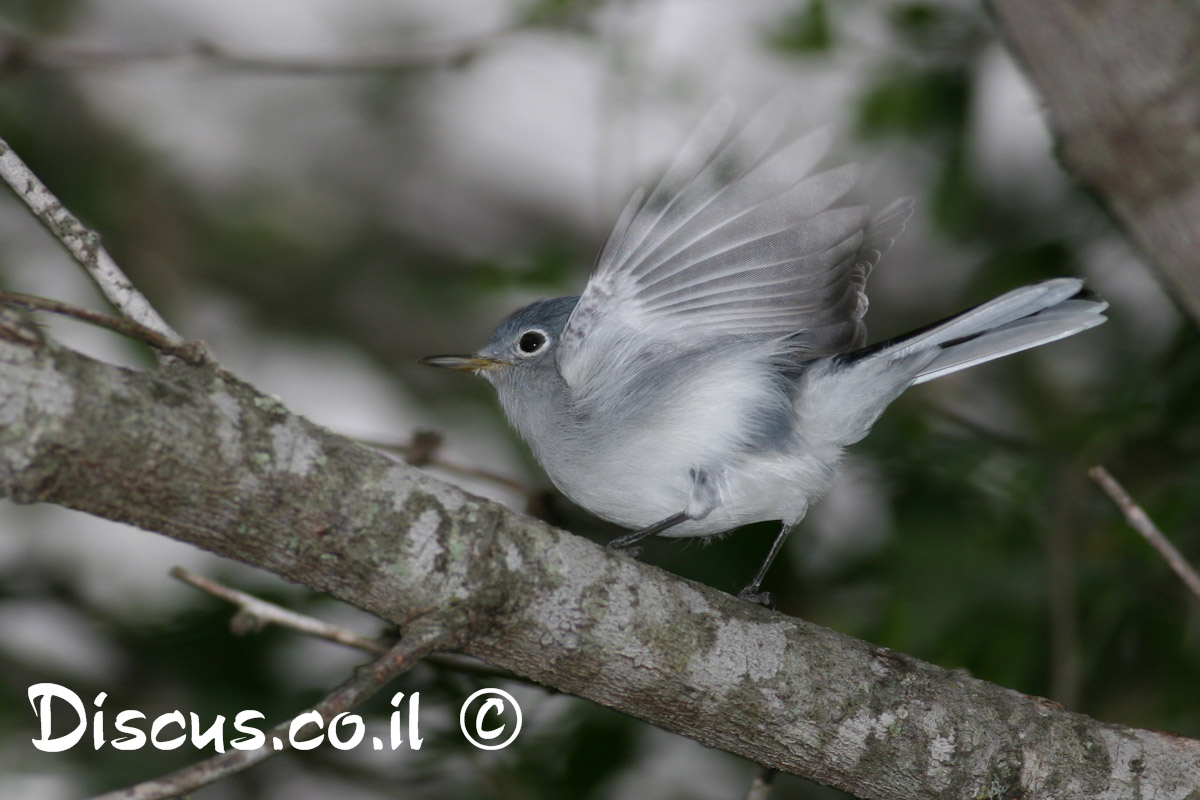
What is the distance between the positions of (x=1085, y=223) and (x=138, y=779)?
286 cm

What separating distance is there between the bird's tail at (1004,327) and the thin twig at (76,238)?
127cm

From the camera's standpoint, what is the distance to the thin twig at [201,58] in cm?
240

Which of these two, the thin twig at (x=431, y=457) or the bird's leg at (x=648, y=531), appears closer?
the bird's leg at (x=648, y=531)

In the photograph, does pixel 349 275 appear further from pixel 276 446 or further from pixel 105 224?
pixel 276 446

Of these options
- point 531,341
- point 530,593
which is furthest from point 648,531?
point 530,593

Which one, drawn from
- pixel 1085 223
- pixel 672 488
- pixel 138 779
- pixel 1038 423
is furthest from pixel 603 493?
pixel 1038 423

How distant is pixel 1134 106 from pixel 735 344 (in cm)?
82

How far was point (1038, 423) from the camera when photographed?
3.72 m

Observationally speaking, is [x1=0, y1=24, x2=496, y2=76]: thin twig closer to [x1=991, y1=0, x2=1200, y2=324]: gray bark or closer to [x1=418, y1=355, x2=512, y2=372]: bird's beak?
[x1=418, y1=355, x2=512, y2=372]: bird's beak

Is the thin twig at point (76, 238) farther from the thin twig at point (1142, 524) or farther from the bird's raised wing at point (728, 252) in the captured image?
the thin twig at point (1142, 524)

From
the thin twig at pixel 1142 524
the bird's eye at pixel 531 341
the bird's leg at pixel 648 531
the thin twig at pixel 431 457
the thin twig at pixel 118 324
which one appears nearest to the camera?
the thin twig at pixel 118 324

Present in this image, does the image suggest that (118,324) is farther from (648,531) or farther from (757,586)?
(757,586)

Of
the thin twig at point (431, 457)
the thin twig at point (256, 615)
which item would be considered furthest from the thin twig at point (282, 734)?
the thin twig at point (431, 457)

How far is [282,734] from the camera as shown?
3.57ft
